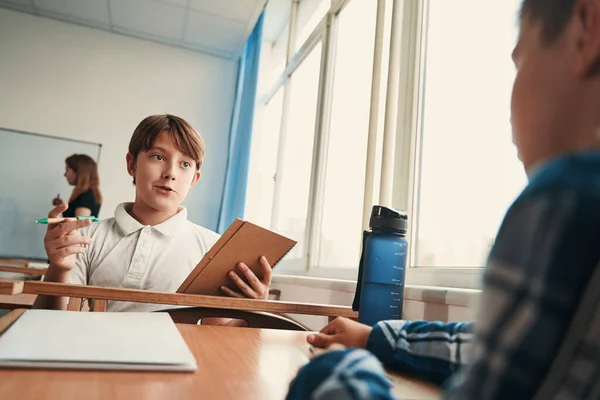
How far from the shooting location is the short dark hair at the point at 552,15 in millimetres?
313

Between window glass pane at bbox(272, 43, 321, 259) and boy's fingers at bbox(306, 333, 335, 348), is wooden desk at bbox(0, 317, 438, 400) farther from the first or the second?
window glass pane at bbox(272, 43, 321, 259)

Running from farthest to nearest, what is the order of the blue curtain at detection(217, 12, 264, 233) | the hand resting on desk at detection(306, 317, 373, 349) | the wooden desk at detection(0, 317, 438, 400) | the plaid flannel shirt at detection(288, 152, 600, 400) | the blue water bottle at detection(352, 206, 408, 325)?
the blue curtain at detection(217, 12, 264, 233) < the blue water bottle at detection(352, 206, 408, 325) < the hand resting on desk at detection(306, 317, 373, 349) < the wooden desk at detection(0, 317, 438, 400) < the plaid flannel shirt at detection(288, 152, 600, 400)

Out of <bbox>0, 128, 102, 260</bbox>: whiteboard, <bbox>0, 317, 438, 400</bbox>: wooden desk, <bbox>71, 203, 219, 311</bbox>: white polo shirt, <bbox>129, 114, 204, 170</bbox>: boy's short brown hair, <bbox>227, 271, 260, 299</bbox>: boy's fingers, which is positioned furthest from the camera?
<bbox>0, 128, 102, 260</bbox>: whiteboard

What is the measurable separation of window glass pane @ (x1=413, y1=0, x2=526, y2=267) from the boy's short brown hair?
85 cm

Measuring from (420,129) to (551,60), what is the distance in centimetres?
147

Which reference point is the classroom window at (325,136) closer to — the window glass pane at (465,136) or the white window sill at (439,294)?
the window glass pane at (465,136)

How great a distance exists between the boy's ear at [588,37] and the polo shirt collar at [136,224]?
1353mm

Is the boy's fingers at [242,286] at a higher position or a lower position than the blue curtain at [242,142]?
lower

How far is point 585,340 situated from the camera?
0.74 ft

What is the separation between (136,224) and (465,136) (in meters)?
1.14

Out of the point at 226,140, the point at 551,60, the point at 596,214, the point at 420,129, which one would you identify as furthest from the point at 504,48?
the point at 226,140

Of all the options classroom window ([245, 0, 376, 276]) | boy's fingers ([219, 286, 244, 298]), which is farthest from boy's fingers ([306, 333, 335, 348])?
classroom window ([245, 0, 376, 276])

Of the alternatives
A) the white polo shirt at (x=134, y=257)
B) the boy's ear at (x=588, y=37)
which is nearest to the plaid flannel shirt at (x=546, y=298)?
the boy's ear at (x=588, y=37)

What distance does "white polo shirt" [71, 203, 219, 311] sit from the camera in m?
1.37
